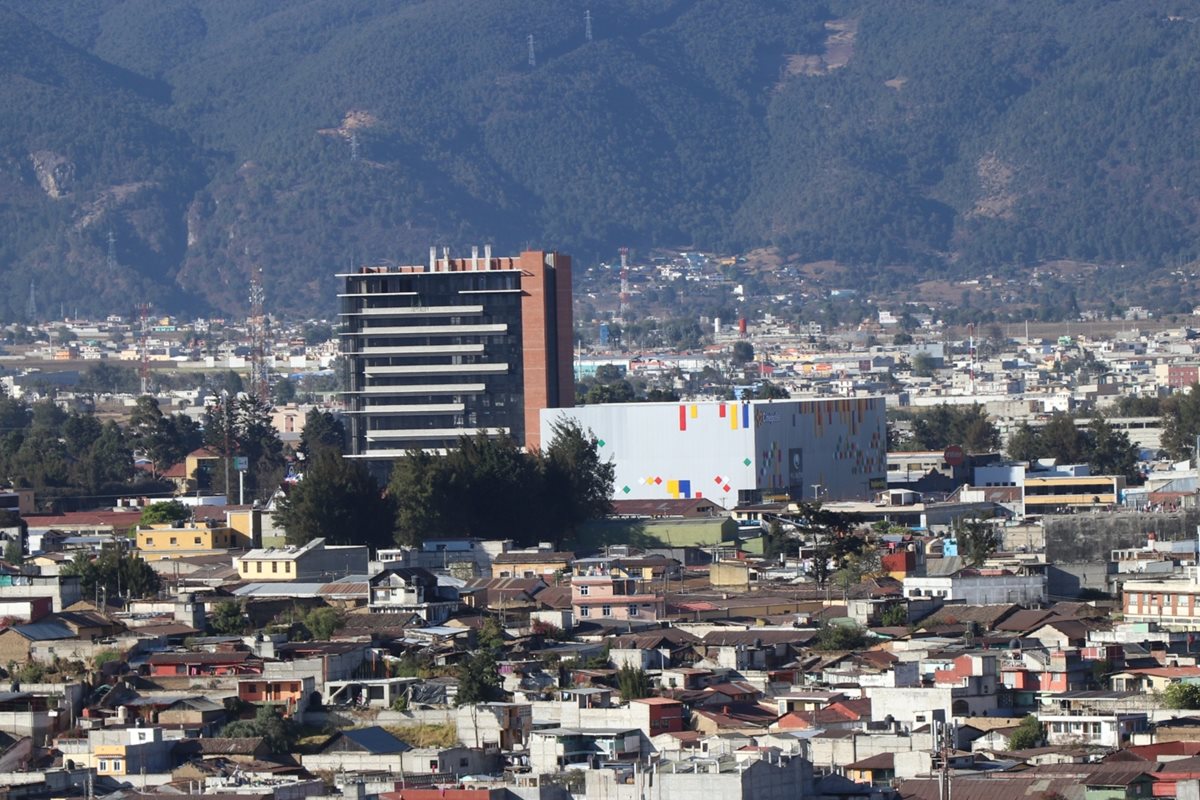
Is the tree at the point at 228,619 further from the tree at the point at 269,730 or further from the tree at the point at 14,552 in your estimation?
the tree at the point at 14,552

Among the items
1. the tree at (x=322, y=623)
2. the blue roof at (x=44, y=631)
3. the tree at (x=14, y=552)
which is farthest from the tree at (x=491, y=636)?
the tree at (x=14, y=552)

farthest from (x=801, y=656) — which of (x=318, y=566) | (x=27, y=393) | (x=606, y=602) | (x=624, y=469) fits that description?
(x=27, y=393)

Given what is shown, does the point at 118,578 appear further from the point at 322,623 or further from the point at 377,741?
the point at 377,741

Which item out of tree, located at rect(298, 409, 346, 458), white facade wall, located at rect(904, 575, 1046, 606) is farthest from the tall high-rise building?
white facade wall, located at rect(904, 575, 1046, 606)

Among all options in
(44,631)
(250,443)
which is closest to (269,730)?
(44,631)

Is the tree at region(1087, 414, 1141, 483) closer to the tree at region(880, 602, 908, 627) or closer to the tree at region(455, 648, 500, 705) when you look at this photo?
the tree at region(880, 602, 908, 627)
